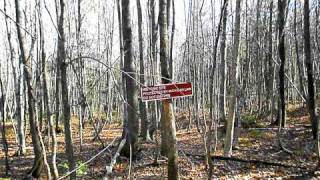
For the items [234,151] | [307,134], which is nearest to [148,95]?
[234,151]

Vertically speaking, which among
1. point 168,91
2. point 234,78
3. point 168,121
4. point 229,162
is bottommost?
point 229,162

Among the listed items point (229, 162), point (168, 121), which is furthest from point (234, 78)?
point (168, 121)

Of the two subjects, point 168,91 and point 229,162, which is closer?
point 168,91

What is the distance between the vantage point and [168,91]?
20.9 ft

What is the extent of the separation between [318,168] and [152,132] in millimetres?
8662

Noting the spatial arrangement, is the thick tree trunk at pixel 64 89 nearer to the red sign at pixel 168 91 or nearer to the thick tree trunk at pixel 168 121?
the red sign at pixel 168 91

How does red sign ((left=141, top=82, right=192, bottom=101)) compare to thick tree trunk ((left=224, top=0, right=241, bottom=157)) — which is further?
thick tree trunk ((left=224, top=0, right=241, bottom=157))

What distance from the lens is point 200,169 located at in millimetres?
9953

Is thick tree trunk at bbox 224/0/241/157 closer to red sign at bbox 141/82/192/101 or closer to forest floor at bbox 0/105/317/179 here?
forest floor at bbox 0/105/317/179

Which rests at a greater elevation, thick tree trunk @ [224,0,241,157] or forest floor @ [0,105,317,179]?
thick tree trunk @ [224,0,241,157]

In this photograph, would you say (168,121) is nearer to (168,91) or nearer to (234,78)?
(168,91)

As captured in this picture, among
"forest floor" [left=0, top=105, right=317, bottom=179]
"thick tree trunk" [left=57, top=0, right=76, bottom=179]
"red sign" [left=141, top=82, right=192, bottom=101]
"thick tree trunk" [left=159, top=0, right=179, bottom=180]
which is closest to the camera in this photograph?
"thick tree trunk" [left=57, top=0, right=76, bottom=179]

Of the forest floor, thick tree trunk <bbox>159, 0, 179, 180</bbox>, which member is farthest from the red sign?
the forest floor

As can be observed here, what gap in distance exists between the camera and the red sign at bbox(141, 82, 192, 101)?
246 inches
